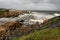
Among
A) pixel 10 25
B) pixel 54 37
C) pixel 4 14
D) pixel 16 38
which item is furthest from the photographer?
pixel 4 14

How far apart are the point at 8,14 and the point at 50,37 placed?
104 m

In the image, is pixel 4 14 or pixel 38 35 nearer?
pixel 38 35

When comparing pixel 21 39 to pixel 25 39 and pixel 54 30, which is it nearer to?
pixel 25 39

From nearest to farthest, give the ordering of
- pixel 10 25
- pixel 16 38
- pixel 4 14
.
Result: pixel 16 38
pixel 10 25
pixel 4 14

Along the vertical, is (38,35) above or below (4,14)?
above

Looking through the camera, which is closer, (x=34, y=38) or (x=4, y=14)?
(x=34, y=38)

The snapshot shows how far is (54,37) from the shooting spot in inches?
1122

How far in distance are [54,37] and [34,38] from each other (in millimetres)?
2551

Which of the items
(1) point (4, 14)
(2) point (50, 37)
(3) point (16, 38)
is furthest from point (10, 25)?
(1) point (4, 14)

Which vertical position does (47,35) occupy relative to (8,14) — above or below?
above

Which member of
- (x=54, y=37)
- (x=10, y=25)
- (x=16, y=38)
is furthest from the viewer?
(x=10, y=25)

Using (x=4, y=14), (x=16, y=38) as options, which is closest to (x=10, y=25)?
(x=16, y=38)

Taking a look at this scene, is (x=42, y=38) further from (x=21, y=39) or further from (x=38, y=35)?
(x=21, y=39)

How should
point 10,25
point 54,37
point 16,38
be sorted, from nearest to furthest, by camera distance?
point 54,37
point 16,38
point 10,25
